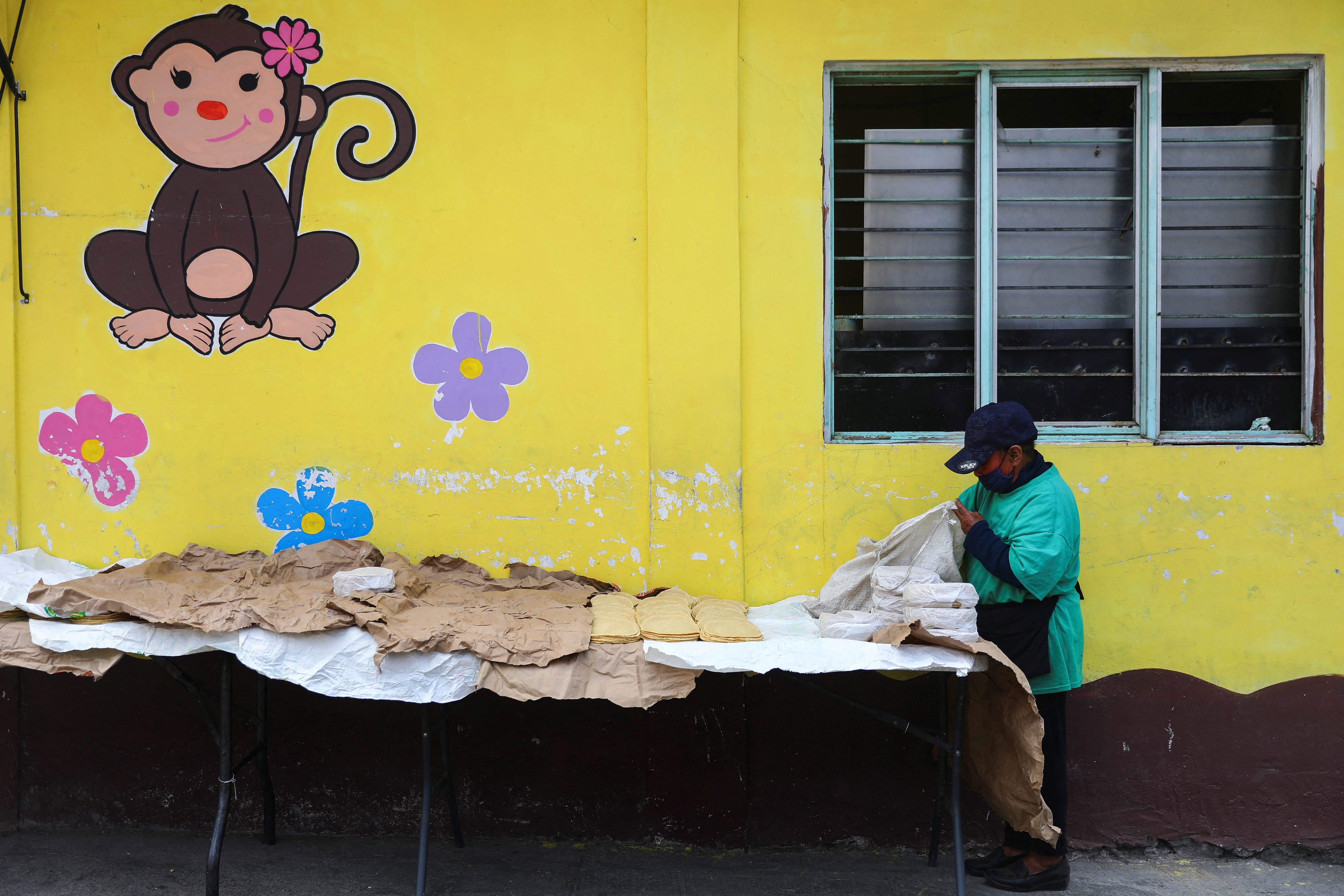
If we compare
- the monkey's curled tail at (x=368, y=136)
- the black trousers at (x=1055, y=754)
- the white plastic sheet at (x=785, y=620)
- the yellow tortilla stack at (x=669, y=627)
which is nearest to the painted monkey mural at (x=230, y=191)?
the monkey's curled tail at (x=368, y=136)

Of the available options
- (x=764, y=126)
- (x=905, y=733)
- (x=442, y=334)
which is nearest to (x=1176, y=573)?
(x=905, y=733)

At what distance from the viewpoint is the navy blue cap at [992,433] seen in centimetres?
318

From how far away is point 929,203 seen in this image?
3.86 metres

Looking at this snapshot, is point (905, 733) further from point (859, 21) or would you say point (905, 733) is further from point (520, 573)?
point (859, 21)

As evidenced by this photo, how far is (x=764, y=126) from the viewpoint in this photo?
3727 millimetres

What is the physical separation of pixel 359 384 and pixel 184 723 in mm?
1627

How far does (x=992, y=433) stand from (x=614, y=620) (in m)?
1.48

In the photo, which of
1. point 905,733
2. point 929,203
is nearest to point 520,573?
point 905,733

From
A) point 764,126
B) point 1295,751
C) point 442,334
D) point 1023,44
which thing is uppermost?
point 1023,44

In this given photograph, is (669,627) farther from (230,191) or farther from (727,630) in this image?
(230,191)

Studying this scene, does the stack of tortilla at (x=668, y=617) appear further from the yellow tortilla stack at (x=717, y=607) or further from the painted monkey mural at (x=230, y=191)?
the painted monkey mural at (x=230, y=191)

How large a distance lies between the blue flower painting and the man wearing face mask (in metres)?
2.38

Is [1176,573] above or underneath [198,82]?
underneath

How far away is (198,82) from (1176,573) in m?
4.55
